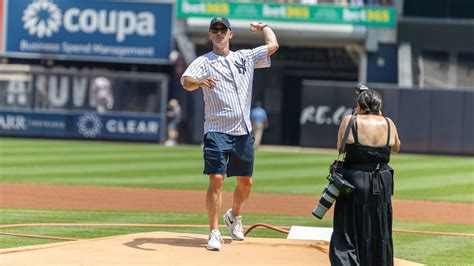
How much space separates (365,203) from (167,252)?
6.59 feet

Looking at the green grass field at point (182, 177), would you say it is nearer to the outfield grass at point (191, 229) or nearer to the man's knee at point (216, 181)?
the outfield grass at point (191, 229)

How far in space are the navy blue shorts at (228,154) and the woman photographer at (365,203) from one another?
1.63 m

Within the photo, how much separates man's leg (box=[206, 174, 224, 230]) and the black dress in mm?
1609

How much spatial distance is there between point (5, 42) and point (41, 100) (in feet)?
10.9

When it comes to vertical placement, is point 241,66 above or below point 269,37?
below

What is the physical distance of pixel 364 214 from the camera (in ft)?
27.3

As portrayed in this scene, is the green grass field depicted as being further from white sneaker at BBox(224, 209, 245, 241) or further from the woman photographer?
the woman photographer

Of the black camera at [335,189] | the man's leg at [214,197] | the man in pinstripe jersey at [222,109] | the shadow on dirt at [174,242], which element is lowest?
the shadow on dirt at [174,242]

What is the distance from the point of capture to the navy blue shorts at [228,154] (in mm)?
9695

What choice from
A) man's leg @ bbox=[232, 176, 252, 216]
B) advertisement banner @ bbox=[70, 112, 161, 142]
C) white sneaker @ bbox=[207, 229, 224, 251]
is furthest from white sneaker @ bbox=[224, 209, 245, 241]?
advertisement banner @ bbox=[70, 112, 161, 142]

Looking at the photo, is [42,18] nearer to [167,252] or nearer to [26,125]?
[26,125]

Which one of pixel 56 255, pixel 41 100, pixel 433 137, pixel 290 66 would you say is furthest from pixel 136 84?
pixel 56 255

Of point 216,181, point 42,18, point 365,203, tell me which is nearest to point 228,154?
point 216,181

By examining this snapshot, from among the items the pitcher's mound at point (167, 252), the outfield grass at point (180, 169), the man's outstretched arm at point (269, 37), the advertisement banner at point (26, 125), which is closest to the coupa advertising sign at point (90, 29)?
the advertisement banner at point (26, 125)
